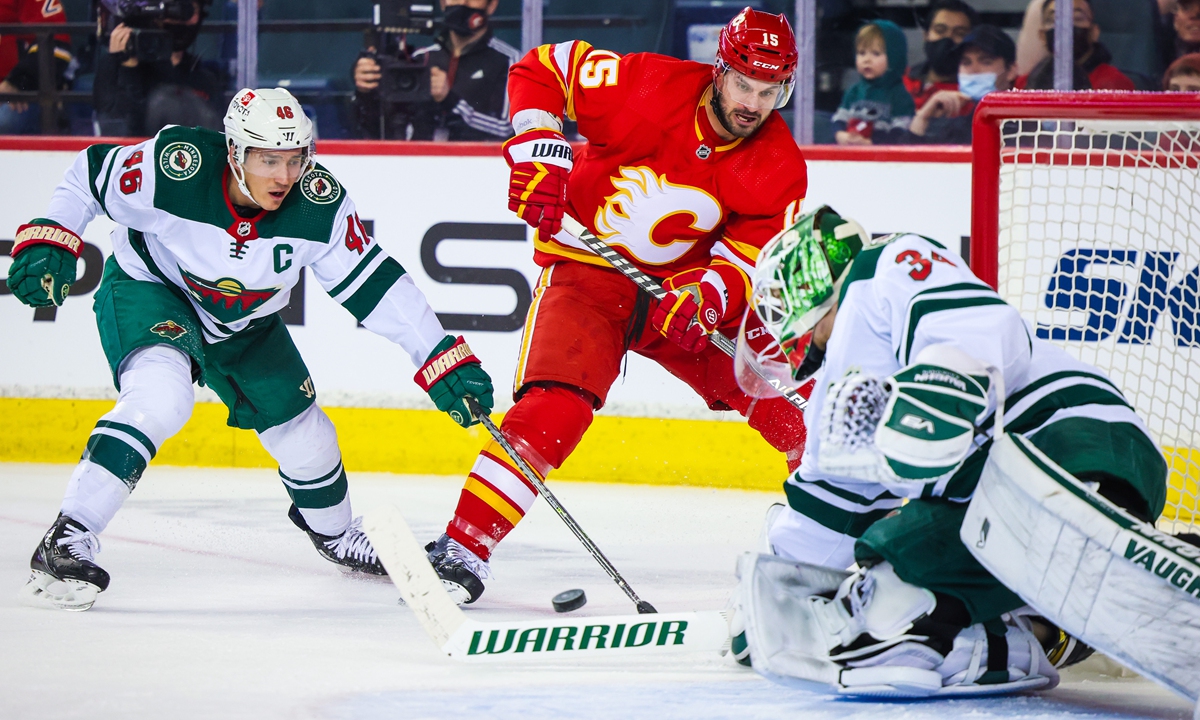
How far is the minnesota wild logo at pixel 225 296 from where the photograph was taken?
2.72 m

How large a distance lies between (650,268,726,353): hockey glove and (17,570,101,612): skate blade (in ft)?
3.95

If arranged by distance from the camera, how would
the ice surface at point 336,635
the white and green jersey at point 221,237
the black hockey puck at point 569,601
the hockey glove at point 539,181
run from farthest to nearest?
the hockey glove at point 539,181 → the white and green jersey at point 221,237 → the black hockey puck at point 569,601 → the ice surface at point 336,635

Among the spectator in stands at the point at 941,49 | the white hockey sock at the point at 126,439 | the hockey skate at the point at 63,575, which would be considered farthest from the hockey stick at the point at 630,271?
the spectator in stands at the point at 941,49

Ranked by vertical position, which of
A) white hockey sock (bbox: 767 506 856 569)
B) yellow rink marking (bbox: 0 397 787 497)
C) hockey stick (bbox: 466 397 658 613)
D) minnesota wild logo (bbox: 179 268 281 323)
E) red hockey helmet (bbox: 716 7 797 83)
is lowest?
yellow rink marking (bbox: 0 397 787 497)

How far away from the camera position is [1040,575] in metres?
1.75

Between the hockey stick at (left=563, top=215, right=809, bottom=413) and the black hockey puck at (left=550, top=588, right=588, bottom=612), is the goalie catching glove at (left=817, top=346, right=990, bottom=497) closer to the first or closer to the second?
the black hockey puck at (left=550, top=588, right=588, bottom=612)

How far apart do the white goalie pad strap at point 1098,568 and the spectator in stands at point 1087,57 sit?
8.89ft

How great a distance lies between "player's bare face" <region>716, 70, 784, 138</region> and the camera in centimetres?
284

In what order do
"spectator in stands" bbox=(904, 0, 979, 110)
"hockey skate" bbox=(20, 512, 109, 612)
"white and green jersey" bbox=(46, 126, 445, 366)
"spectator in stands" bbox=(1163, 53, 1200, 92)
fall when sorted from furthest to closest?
"spectator in stands" bbox=(904, 0, 979, 110)
"spectator in stands" bbox=(1163, 53, 1200, 92)
"white and green jersey" bbox=(46, 126, 445, 366)
"hockey skate" bbox=(20, 512, 109, 612)

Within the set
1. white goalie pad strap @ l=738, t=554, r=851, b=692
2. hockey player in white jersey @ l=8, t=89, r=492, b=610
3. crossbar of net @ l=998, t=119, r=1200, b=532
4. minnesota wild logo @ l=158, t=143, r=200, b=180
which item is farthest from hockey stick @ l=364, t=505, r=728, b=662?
crossbar of net @ l=998, t=119, r=1200, b=532

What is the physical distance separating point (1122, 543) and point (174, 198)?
1.84m

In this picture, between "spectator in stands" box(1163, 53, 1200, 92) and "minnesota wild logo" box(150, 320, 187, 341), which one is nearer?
"minnesota wild logo" box(150, 320, 187, 341)

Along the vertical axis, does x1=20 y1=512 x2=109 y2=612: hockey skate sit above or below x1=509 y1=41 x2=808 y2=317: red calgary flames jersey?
below

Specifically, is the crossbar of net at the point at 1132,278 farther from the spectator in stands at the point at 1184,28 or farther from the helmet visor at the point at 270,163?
the helmet visor at the point at 270,163
